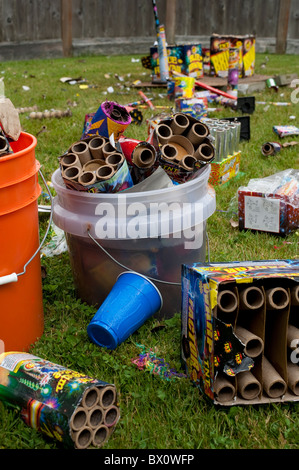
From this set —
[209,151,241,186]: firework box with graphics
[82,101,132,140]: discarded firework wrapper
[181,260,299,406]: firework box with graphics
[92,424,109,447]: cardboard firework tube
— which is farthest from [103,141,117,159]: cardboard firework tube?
[209,151,241,186]: firework box with graphics

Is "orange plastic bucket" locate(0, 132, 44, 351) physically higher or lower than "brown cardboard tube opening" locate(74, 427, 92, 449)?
higher

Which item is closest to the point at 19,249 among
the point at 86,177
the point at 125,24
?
the point at 86,177

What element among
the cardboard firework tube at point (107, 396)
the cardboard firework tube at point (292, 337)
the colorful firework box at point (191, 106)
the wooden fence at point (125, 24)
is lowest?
the cardboard firework tube at point (107, 396)

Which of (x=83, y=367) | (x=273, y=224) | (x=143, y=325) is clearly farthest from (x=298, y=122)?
(x=83, y=367)

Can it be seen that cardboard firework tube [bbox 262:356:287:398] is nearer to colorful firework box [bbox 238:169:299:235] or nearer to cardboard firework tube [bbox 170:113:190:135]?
cardboard firework tube [bbox 170:113:190:135]

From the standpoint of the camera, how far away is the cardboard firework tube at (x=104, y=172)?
1972 mm

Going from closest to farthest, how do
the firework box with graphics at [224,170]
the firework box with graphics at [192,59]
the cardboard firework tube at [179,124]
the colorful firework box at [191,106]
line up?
the cardboard firework tube at [179,124] < the firework box with graphics at [224,170] < the colorful firework box at [191,106] < the firework box with graphics at [192,59]

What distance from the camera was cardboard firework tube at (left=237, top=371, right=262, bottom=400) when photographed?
166cm

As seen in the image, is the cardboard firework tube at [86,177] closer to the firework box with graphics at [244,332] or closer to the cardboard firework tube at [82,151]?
the cardboard firework tube at [82,151]

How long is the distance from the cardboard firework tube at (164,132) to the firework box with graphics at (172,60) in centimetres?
487

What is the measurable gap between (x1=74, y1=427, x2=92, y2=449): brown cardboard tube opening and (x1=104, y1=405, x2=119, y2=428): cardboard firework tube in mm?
70

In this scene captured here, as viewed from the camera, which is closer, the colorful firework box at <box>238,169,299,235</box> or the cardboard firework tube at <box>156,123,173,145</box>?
the cardboard firework tube at <box>156,123,173,145</box>

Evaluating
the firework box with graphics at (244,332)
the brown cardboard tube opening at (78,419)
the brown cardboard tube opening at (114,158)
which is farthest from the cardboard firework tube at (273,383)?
the brown cardboard tube opening at (114,158)

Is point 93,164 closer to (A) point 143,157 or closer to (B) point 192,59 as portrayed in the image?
(A) point 143,157
